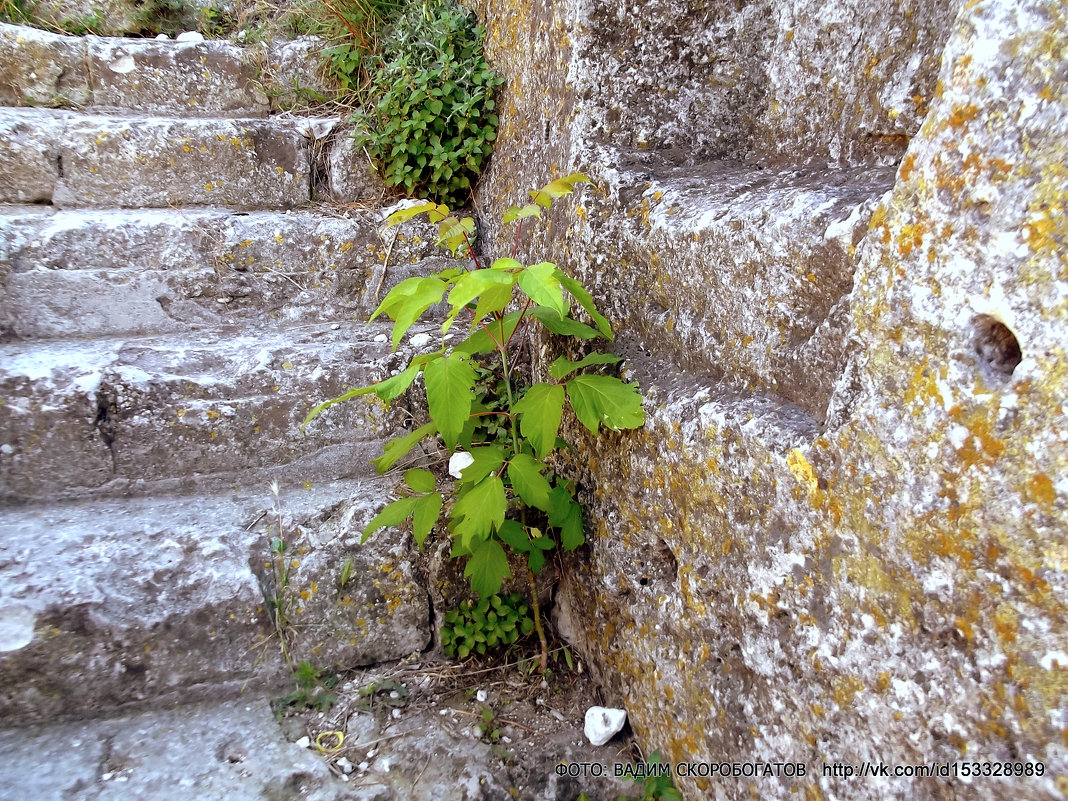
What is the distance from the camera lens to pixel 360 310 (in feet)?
8.05

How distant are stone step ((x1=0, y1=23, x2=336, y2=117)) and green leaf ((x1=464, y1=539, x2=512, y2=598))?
2.28 metres

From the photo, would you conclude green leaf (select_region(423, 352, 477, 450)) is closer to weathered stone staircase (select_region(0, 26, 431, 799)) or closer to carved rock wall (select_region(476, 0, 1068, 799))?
carved rock wall (select_region(476, 0, 1068, 799))

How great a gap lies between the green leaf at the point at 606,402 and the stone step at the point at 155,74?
2180 mm

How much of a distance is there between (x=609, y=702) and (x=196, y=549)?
3.67 ft

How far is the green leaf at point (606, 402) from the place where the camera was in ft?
4.76

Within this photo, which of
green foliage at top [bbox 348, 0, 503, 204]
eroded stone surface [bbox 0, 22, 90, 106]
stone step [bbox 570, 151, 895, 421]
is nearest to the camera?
stone step [bbox 570, 151, 895, 421]

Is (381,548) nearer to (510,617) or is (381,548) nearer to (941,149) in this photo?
(510,617)

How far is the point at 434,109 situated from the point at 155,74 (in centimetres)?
141

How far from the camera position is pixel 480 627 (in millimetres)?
1798

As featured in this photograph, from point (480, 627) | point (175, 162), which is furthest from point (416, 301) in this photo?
point (175, 162)

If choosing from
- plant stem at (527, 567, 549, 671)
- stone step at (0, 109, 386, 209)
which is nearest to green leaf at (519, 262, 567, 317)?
plant stem at (527, 567, 549, 671)

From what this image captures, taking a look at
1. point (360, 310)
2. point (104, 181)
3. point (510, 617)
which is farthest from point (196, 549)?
point (104, 181)

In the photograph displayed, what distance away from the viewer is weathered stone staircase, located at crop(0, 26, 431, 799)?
1.54 m

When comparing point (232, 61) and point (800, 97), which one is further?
point (232, 61)
